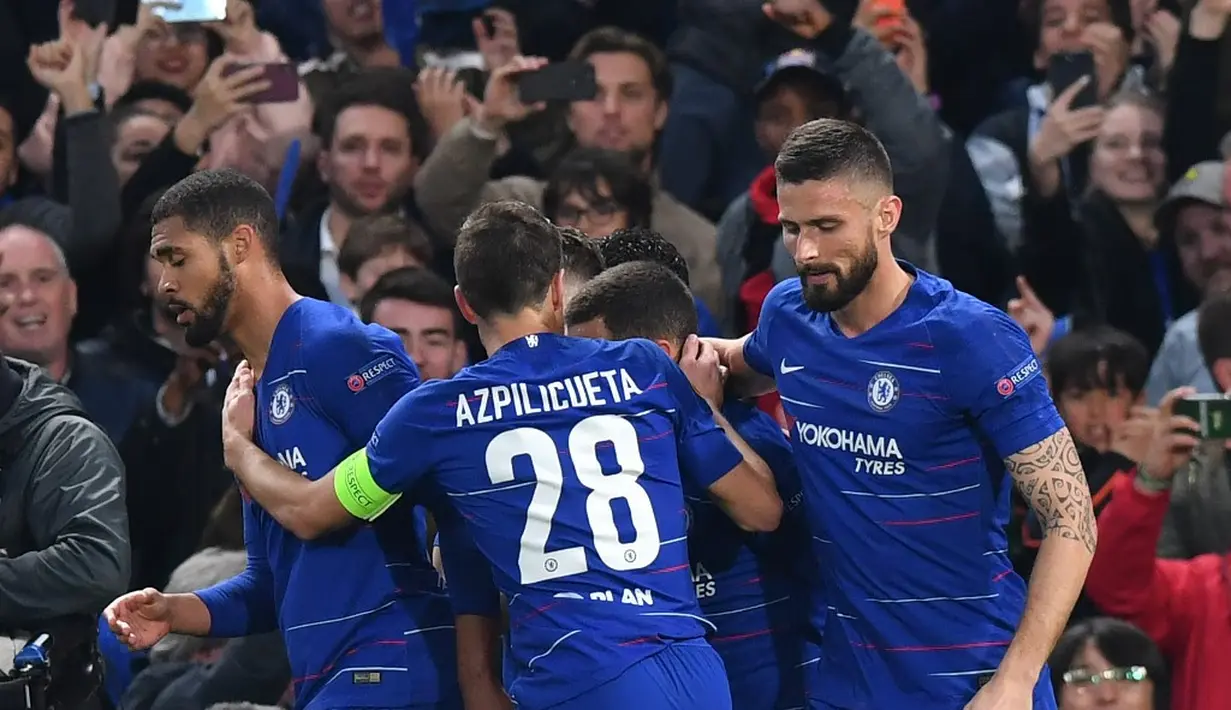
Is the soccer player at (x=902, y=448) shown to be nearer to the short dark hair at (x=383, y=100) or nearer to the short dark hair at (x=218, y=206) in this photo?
the short dark hair at (x=218, y=206)

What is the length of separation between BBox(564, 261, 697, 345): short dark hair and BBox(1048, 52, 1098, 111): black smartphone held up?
3993 mm

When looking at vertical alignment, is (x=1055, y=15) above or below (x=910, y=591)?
above

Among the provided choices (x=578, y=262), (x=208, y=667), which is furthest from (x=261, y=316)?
(x=208, y=667)

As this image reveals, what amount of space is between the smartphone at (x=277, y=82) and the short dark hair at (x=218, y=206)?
3.46 m

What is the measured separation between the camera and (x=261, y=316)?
15.9ft

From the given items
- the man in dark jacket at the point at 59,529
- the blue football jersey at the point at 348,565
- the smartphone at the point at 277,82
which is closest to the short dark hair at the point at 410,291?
the smartphone at the point at 277,82

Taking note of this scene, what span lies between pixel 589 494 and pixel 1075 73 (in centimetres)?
475

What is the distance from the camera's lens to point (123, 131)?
8555mm

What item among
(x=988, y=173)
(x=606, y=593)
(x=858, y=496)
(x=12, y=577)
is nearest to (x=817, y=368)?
(x=858, y=496)

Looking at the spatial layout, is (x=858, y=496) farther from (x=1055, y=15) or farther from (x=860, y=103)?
(x=1055, y=15)

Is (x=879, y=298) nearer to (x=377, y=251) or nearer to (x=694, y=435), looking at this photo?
(x=694, y=435)

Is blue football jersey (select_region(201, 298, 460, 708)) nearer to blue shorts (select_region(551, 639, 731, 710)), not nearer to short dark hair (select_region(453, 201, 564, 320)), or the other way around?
short dark hair (select_region(453, 201, 564, 320))

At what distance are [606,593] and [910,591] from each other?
739 mm

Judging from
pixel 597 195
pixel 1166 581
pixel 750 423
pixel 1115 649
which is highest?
pixel 597 195
